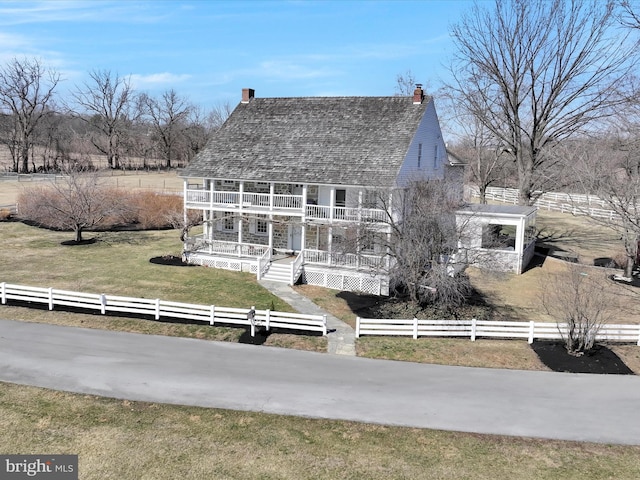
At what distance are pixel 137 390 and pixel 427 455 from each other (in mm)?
7101

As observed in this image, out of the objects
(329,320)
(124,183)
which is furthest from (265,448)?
(124,183)

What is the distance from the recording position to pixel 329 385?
13.3m

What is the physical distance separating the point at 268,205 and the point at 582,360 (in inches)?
635

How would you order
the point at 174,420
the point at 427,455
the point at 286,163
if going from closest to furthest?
1. the point at 427,455
2. the point at 174,420
3. the point at 286,163

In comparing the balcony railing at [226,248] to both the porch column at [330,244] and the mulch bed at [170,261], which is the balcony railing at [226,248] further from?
the porch column at [330,244]

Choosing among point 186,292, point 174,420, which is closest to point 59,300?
point 186,292

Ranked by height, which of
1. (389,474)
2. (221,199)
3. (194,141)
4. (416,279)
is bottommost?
(389,474)

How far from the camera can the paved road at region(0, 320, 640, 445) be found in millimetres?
11734

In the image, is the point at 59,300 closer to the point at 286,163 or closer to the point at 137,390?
the point at 137,390

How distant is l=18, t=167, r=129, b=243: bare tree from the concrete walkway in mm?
14679

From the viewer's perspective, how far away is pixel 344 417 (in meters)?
11.7

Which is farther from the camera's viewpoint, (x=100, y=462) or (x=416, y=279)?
(x=416, y=279)

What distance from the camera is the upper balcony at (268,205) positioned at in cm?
2467

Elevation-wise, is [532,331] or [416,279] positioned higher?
[416,279]
